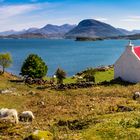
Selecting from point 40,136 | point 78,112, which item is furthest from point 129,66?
point 40,136

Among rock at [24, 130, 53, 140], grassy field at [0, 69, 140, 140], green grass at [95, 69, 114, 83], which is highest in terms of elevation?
rock at [24, 130, 53, 140]

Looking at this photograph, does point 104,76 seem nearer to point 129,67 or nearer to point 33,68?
point 129,67

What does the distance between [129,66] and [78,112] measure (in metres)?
21.5

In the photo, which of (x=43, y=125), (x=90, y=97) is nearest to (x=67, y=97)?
(x=90, y=97)

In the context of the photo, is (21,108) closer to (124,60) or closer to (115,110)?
(115,110)

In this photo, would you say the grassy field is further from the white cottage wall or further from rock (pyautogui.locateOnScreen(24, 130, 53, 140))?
the white cottage wall

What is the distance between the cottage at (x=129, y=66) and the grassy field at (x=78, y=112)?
12.4 feet

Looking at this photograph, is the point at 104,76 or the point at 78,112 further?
the point at 104,76

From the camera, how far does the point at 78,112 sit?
2881 centimetres

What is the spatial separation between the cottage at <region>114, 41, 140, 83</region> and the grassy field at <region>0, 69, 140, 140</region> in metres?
3.78

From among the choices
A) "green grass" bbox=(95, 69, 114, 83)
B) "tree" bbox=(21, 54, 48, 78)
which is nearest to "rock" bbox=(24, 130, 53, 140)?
"green grass" bbox=(95, 69, 114, 83)

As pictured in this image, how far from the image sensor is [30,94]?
39.4 m

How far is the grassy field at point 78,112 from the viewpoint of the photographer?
19922 millimetres

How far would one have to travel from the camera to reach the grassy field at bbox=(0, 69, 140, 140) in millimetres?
19922
